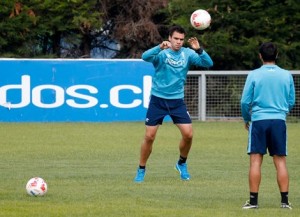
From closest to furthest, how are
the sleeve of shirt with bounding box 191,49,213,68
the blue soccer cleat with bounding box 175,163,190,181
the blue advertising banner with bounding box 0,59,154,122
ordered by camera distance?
the sleeve of shirt with bounding box 191,49,213,68 → the blue soccer cleat with bounding box 175,163,190,181 → the blue advertising banner with bounding box 0,59,154,122

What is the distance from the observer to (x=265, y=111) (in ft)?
36.0

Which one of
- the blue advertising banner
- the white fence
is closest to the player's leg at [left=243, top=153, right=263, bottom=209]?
the blue advertising banner

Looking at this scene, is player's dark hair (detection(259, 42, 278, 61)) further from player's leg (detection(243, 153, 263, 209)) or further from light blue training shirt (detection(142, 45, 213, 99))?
light blue training shirt (detection(142, 45, 213, 99))

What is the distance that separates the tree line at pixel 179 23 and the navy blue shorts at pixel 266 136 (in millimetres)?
20244

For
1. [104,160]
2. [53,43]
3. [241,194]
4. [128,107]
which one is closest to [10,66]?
[128,107]

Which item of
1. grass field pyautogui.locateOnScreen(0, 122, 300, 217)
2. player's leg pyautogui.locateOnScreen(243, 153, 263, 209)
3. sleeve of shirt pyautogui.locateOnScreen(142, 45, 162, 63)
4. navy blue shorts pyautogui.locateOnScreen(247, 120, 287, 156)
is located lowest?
grass field pyautogui.locateOnScreen(0, 122, 300, 217)

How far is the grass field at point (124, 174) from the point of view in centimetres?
1098

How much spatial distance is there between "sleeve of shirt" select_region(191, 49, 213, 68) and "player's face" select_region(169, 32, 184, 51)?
0.29 metres

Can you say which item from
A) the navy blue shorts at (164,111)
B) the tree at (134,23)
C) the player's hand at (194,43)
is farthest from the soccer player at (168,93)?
the tree at (134,23)

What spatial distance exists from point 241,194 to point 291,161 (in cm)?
506

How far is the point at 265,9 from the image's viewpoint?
3155 cm

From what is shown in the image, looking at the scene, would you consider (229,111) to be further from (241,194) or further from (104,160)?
(241,194)

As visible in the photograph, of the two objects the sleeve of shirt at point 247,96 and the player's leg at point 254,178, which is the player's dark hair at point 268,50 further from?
the player's leg at point 254,178

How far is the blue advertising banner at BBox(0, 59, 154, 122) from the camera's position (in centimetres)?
2725
